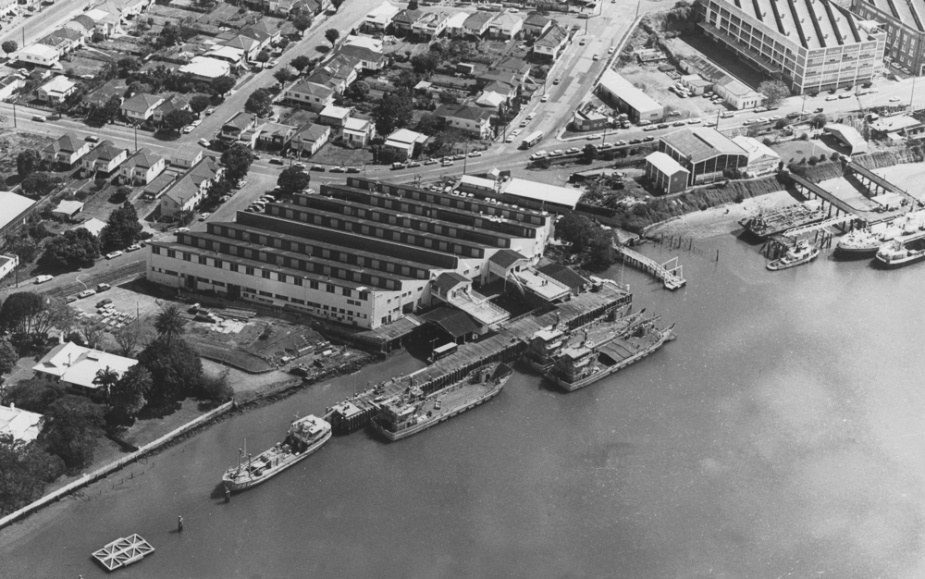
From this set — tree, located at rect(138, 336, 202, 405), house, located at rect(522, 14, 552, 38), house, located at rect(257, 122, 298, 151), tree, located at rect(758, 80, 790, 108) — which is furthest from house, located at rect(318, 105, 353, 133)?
tree, located at rect(138, 336, 202, 405)

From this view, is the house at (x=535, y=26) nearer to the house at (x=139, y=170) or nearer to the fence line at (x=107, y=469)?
the house at (x=139, y=170)

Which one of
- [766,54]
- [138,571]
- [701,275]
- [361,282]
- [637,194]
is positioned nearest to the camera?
[138,571]

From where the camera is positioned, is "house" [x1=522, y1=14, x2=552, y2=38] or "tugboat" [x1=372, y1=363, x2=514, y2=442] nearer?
"tugboat" [x1=372, y1=363, x2=514, y2=442]

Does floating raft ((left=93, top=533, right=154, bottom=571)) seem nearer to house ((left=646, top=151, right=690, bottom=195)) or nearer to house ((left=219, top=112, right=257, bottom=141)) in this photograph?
house ((left=219, top=112, right=257, bottom=141))

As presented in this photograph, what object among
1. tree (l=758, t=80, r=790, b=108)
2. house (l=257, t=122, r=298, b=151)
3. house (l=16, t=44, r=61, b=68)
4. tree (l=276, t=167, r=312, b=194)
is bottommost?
house (l=16, t=44, r=61, b=68)

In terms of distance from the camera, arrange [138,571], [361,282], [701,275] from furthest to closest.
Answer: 1. [701,275]
2. [361,282]
3. [138,571]

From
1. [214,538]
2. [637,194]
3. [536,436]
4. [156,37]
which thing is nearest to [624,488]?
[536,436]

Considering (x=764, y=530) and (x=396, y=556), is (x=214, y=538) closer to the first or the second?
(x=396, y=556)
